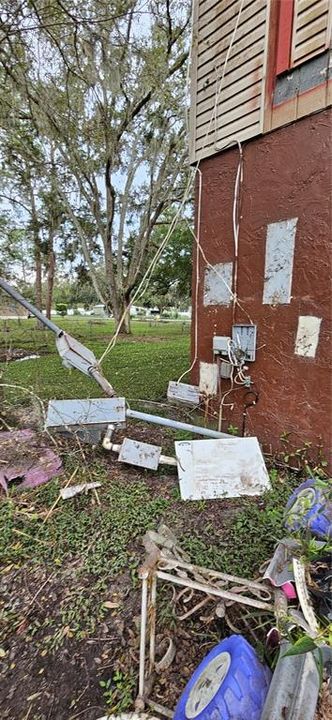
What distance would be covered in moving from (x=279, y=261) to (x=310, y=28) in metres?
1.46

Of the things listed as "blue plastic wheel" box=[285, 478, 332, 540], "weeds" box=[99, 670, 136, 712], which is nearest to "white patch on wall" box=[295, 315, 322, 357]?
"blue plastic wheel" box=[285, 478, 332, 540]

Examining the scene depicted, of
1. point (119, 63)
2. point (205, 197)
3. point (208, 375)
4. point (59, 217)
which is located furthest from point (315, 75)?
point (59, 217)

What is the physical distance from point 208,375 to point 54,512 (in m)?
1.77

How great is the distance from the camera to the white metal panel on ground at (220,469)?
2350mm

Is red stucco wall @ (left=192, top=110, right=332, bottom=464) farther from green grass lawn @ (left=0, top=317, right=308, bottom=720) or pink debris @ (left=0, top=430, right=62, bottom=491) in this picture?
pink debris @ (left=0, top=430, right=62, bottom=491)

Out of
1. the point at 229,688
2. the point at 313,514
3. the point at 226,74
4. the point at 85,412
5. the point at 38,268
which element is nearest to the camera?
the point at 229,688

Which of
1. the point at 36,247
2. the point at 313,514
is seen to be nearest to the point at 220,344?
the point at 313,514

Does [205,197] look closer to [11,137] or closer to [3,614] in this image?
[3,614]

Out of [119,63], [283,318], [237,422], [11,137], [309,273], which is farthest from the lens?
[11,137]

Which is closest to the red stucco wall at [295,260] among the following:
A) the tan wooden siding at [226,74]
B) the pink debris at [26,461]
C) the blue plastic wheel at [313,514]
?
the tan wooden siding at [226,74]

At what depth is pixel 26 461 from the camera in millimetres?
2619

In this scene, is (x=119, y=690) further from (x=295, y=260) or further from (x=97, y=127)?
(x=97, y=127)

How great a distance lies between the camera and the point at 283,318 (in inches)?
103

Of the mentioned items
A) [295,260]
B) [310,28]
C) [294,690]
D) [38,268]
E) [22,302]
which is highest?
[310,28]
